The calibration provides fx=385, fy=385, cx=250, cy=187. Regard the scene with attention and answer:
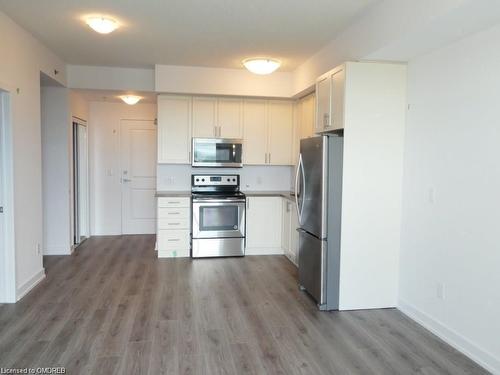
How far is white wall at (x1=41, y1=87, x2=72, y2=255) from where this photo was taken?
17.8 feet

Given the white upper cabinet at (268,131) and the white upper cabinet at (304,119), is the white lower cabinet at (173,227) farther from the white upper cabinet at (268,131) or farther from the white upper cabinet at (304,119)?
the white upper cabinet at (304,119)

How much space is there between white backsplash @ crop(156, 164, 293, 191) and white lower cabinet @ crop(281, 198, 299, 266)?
0.68 m

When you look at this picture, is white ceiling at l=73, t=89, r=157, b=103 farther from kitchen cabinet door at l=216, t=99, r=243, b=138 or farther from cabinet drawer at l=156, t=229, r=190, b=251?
cabinet drawer at l=156, t=229, r=190, b=251

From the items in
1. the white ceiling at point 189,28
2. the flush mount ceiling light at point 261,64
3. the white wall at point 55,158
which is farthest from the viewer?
the white wall at point 55,158

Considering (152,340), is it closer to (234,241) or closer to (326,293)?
(326,293)

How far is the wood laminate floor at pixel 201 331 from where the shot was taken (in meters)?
2.68

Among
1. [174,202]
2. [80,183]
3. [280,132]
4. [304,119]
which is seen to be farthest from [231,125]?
[80,183]

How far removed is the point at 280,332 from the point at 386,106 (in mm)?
2248

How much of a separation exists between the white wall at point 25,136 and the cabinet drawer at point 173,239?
5.10ft

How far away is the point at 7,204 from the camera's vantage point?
12.1 feet

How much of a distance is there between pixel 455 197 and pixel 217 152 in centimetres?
350

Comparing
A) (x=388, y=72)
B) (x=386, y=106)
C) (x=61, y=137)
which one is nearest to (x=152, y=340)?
(x=386, y=106)

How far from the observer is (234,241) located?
5586mm

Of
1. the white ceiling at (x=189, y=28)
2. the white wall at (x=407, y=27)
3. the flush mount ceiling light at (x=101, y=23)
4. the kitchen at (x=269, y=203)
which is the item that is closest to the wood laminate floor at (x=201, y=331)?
the kitchen at (x=269, y=203)
